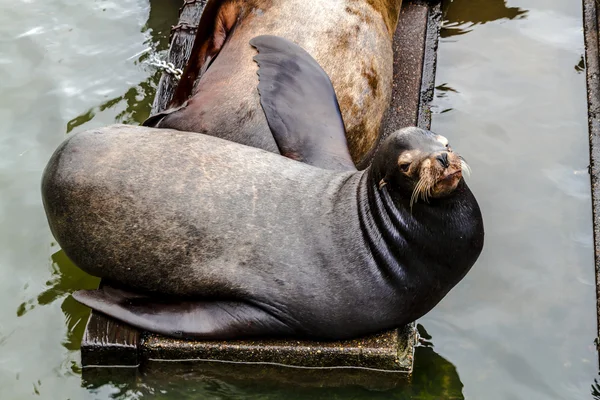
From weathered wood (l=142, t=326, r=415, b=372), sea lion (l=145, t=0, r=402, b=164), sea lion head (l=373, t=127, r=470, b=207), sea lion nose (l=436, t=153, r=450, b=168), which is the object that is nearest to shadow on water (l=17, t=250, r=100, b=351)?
weathered wood (l=142, t=326, r=415, b=372)

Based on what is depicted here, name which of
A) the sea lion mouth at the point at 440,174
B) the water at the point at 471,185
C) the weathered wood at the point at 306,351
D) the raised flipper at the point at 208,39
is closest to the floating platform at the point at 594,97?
the water at the point at 471,185

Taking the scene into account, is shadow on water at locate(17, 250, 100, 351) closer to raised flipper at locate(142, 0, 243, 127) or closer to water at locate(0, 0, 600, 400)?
water at locate(0, 0, 600, 400)

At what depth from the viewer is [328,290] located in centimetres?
457

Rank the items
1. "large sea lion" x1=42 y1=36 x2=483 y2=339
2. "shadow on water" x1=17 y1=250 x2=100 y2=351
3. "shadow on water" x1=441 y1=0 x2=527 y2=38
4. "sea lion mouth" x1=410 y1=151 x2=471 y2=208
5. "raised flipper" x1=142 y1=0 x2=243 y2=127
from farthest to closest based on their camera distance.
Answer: "shadow on water" x1=441 y1=0 x2=527 y2=38 < "raised flipper" x1=142 y1=0 x2=243 y2=127 < "shadow on water" x1=17 y1=250 x2=100 y2=351 < "large sea lion" x1=42 y1=36 x2=483 y2=339 < "sea lion mouth" x1=410 y1=151 x2=471 y2=208

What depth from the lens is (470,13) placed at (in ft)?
26.0

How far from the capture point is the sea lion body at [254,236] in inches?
180

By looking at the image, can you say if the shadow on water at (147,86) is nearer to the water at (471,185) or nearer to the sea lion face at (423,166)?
the water at (471,185)

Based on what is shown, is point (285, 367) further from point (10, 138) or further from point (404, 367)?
point (10, 138)

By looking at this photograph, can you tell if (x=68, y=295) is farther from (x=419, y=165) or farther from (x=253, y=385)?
(x=419, y=165)

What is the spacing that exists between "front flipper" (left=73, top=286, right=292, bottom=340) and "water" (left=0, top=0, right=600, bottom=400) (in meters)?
0.29

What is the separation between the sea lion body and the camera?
4.57 meters

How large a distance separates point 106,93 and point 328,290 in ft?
11.0

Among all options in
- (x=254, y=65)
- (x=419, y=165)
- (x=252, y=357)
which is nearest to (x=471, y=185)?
(x=254, y=65)

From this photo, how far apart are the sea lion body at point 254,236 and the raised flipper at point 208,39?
3.53 feet
